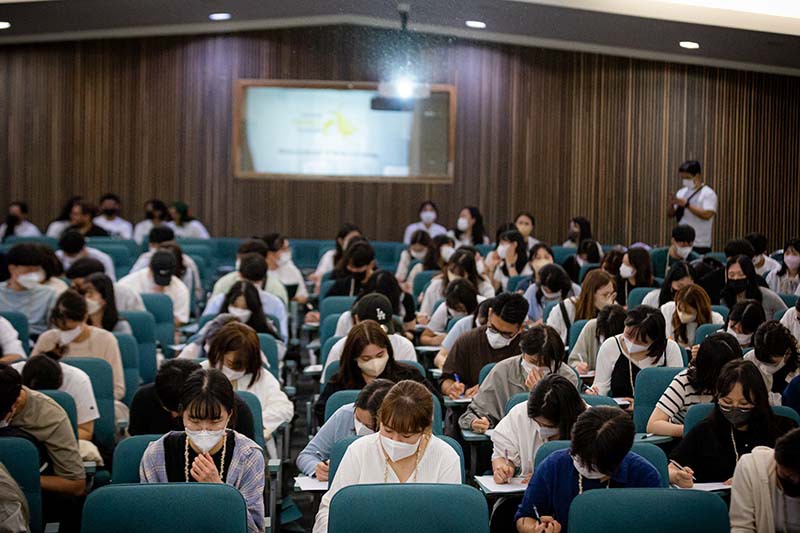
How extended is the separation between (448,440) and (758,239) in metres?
7.12

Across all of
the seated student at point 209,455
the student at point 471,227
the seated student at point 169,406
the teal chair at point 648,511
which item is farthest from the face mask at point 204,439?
the student at point 471,227

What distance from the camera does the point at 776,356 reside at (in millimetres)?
6336

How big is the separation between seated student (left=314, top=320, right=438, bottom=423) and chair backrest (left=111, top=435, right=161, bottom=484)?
154 centimetres

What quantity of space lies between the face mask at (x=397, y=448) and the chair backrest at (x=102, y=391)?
7.94ft

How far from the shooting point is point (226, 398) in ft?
15.6

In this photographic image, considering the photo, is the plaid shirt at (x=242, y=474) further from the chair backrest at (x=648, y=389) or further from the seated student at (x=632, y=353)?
the seated student at (x=632, y=353)

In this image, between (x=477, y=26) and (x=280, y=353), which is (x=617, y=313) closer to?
(x=280, y=353)

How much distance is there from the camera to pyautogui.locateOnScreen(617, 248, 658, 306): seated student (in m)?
9.98

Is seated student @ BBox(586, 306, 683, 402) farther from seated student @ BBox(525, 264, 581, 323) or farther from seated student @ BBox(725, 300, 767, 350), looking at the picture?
seated student @ BBox(525, 264, 581, 323)

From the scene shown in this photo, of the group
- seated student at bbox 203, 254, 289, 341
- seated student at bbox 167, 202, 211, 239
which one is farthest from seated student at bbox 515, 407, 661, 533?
seated student at bbox 167, 202, 211, 239

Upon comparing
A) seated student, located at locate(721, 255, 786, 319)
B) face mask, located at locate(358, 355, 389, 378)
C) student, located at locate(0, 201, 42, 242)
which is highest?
student, located at locate(0, 201, 42, 242)

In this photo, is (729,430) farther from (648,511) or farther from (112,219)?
(112,219)

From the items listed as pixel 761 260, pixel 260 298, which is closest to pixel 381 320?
pixel 260 298

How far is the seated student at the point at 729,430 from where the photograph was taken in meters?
5.13
